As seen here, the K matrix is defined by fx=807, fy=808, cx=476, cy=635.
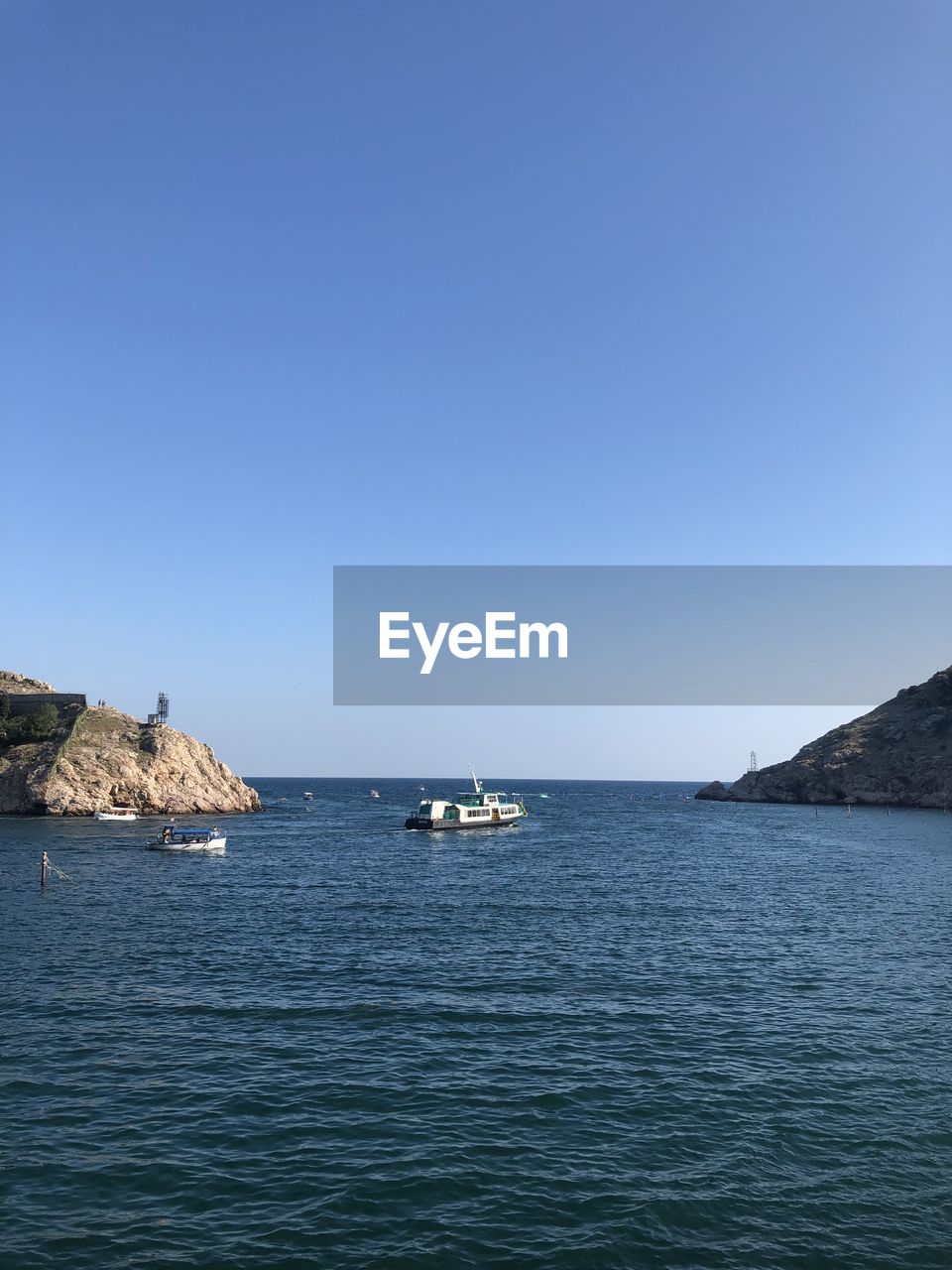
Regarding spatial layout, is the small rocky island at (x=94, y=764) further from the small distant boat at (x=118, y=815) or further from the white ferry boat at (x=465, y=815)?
the white ferry boat at (x=465, y=815)

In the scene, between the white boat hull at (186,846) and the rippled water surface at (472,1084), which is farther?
the white boat hull at (186,846)

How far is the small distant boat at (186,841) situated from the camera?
9512 cm

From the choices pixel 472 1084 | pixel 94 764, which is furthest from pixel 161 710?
pixel 472 1084

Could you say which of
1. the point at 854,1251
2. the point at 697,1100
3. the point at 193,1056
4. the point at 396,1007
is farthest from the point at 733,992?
the point at 193,1056

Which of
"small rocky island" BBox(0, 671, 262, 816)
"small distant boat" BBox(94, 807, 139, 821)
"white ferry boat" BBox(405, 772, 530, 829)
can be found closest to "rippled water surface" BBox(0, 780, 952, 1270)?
"small distant boat" BBox(94, 807, 139, 821)

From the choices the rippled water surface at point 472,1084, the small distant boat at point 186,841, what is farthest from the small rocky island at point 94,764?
the rippled water surface at point 472,1084

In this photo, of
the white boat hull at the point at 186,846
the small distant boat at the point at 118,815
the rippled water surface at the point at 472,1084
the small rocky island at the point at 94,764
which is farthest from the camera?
the small rocky island at the point at 94,764

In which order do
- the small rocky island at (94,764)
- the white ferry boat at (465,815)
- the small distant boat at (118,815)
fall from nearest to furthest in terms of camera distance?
the small distant boat at (118,815)
the small rocky island at (94,764)
the white ferry boat at (465,815)

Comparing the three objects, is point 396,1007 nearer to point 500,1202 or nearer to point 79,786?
point 500,1202

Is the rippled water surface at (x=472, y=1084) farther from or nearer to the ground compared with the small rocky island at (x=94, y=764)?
nearer to the ground

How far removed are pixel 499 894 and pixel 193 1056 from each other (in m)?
41.0

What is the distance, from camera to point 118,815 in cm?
12638

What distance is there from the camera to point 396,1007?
35.4 m

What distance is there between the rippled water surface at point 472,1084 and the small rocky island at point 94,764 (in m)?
75.7
